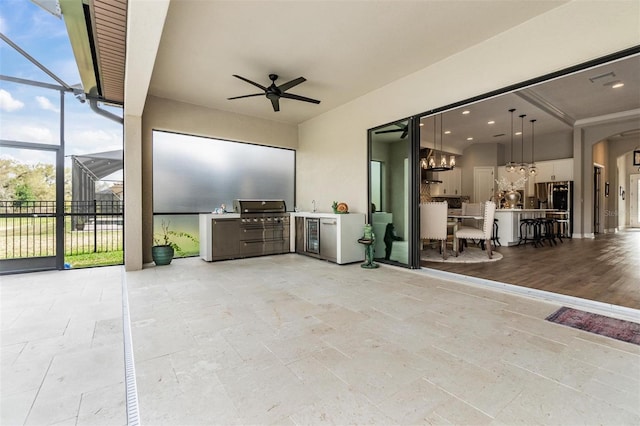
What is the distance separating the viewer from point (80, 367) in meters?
1.84

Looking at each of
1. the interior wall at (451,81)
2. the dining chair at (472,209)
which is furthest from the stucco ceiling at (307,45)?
the dining chair at (472,209)

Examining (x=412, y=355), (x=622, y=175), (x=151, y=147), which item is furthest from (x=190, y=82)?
(x=622, y=175)

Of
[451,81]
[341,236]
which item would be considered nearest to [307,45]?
[451,81]

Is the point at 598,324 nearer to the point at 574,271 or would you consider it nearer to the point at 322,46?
the point at 574,271

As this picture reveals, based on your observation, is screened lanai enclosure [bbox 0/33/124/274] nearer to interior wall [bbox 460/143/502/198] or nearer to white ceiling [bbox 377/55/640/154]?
white ceiling [bbox 377/55/640/154]

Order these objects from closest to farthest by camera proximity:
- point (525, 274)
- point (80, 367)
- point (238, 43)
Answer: point (80, 367)
point (238, 43)
point (525, 274)

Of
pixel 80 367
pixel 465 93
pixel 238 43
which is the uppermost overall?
pixel 238 43

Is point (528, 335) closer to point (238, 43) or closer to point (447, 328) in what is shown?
point (447, 328)

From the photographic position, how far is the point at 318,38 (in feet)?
11.3

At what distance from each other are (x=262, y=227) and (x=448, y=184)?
7096 millimetres

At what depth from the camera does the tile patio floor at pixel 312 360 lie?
55.2 inches

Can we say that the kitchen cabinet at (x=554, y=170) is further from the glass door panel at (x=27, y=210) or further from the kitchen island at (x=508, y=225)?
the glass door panel at (x=27, y=210)

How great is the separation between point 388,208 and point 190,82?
3871mm

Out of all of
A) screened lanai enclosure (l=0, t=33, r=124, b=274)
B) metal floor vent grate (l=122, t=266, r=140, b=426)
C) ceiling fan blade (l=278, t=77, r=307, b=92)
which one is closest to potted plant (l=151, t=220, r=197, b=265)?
screened lanai enclosure (l=0, t=33, r=124, b=274)
